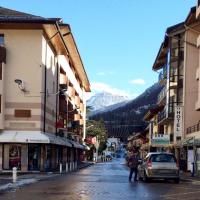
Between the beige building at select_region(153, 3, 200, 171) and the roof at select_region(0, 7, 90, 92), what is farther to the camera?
the beige building at select_region(153, 3, 200, 171)

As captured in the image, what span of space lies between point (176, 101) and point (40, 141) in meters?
19.9

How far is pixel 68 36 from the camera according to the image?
55.2 m

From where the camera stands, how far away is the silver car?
31.0 meters

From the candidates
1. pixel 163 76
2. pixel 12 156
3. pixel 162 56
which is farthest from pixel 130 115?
pixel 12 156

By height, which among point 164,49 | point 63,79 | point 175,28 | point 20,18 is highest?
point 175,28

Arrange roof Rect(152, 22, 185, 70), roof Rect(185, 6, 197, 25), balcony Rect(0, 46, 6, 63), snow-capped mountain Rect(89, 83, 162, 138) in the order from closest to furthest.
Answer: balcony Rect(0, 46, 6, 63) < roof Rect(185, 6, 197, 25) < roof Rect(152, 22, 185, 70) < snow-capped mountain Rect(89, 83, 162, 138)

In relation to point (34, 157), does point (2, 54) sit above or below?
above

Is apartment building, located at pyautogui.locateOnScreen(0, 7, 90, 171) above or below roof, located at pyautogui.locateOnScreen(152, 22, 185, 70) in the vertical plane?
below

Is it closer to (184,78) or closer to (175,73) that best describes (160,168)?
(184,78)

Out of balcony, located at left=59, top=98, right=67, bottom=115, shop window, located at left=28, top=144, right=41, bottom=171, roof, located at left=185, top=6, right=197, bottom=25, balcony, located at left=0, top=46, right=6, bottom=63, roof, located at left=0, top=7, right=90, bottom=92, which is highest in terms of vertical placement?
roof, located at left=185, top=6, right=197, bottom=25

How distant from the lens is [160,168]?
31.0m

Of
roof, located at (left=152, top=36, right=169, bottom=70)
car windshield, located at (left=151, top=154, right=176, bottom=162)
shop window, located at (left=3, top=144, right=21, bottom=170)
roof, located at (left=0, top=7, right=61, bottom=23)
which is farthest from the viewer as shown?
roof, located at (left=152, top=36, right=169, bottom=70)

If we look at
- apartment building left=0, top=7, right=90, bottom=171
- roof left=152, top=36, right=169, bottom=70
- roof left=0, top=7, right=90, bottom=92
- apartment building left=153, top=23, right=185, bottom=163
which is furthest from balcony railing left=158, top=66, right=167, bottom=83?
apartment building left=0, top=7, right=90, bottom=171

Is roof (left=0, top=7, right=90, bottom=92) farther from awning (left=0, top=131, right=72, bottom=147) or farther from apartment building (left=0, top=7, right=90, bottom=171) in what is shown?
awning (left=0, top=131, right=72, bottom=147)
